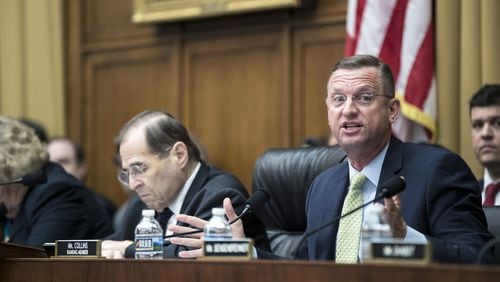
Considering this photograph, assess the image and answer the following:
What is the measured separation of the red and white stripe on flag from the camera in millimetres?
5188

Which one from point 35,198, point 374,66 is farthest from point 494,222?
point 35,198

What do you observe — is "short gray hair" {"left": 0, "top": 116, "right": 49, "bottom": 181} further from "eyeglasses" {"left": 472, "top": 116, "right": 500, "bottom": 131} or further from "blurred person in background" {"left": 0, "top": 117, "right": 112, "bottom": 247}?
"eyeglasses" {"left": 472, "top": 116, "right": 500, "bottom": 131}

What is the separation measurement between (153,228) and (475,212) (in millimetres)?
1112

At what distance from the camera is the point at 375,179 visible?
328 centimetres

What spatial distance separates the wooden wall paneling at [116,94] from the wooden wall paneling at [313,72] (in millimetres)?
939

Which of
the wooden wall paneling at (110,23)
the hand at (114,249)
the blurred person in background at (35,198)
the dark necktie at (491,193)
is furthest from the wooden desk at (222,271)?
the wooden wall paneling at (110,23)

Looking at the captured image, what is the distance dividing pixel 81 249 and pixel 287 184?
1.26m

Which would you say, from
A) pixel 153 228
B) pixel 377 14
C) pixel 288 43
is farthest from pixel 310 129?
pixel 153 228

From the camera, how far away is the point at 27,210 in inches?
174

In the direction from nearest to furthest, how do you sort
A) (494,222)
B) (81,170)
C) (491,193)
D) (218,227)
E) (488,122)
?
(218,227) < (494,222) < (491,193) < (488,122) < (81,170)

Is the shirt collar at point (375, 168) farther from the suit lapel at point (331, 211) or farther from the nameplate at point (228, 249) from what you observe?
the nameplate at point (228, 249)

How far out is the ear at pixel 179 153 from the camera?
3.99 metres

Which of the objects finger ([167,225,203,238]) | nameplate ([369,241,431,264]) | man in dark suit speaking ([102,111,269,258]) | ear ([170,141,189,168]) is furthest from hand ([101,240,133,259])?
nameplate ([369,241,431,264])

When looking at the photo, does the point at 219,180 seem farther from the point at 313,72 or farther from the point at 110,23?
the point at 110,23
